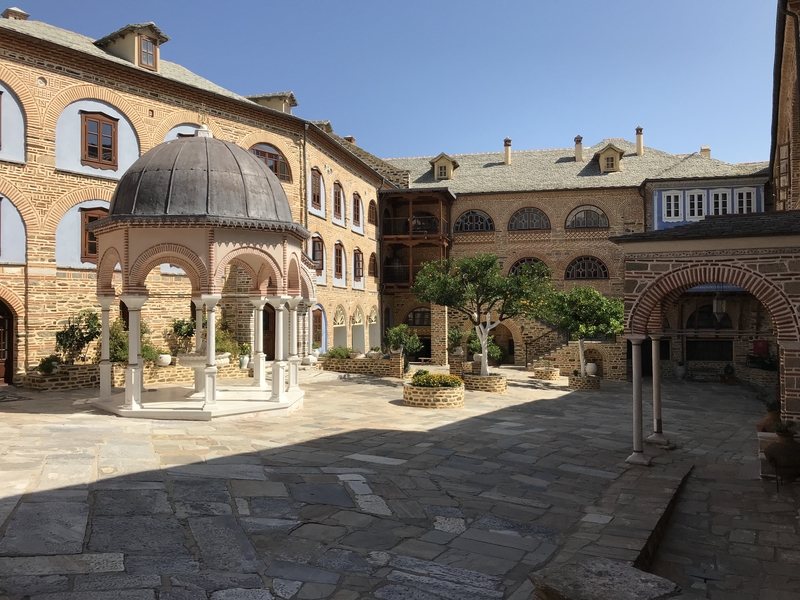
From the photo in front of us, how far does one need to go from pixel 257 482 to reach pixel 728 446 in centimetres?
902

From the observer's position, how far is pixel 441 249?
110ft

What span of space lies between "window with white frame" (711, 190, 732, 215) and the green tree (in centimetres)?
1020

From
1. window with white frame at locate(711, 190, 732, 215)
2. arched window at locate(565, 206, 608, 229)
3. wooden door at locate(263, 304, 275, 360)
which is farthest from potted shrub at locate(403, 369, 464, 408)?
window with white frame at locate(711, 190, 732, 215)

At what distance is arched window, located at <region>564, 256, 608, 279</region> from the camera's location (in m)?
32.7

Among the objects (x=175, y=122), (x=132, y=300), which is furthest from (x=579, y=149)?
(x=132, y=300)

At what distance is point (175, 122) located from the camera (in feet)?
66.2

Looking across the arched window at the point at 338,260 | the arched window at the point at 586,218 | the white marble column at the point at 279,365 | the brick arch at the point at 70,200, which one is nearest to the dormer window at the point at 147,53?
the brick arch at the point at 70,200

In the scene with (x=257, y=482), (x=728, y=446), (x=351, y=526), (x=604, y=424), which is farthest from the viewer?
(x=604, y=424)

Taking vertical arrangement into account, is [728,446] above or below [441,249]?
below

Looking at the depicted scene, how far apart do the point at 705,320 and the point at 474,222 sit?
1245 cm

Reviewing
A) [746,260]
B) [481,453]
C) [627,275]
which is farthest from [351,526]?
[746,260]

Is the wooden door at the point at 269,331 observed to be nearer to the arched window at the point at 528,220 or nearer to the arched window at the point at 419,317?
→ the arched window at the point at 419,317

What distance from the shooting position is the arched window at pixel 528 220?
3340 cm

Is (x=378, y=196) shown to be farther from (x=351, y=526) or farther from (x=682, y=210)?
(x=351, y=526)
